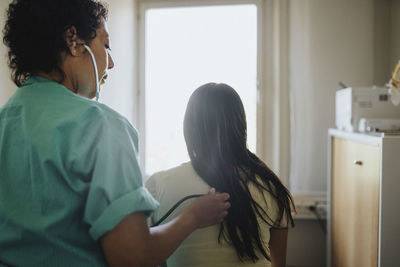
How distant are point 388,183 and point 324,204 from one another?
118cm

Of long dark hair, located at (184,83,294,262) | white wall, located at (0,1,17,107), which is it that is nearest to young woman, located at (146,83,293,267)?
long dark hair, located at (184,83,294,262)

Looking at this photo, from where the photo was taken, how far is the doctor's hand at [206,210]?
0.67 meters

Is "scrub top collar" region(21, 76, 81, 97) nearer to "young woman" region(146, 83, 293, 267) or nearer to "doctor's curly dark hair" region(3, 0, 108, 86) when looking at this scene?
"doctor's curly dark hair" region(3, 0, 108, 86)

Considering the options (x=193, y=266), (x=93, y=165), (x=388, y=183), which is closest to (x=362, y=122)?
(x=388, y=183)

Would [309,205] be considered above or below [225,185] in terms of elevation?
below

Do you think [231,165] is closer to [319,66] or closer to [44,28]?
[44,28]

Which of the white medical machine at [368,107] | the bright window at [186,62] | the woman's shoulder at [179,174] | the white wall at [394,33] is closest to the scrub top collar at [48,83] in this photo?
the woman's shoulder at [179,174]

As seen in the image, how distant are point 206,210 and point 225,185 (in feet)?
0.81

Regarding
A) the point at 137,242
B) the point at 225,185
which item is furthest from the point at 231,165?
the point at 137,242

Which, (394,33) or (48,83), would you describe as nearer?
(48,83)

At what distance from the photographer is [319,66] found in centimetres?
237

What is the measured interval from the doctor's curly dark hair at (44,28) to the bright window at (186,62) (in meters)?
1.97

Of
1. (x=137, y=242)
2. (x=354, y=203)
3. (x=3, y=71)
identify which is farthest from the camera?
(x=354, y=203)

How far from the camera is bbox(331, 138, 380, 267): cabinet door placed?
1385 mm
